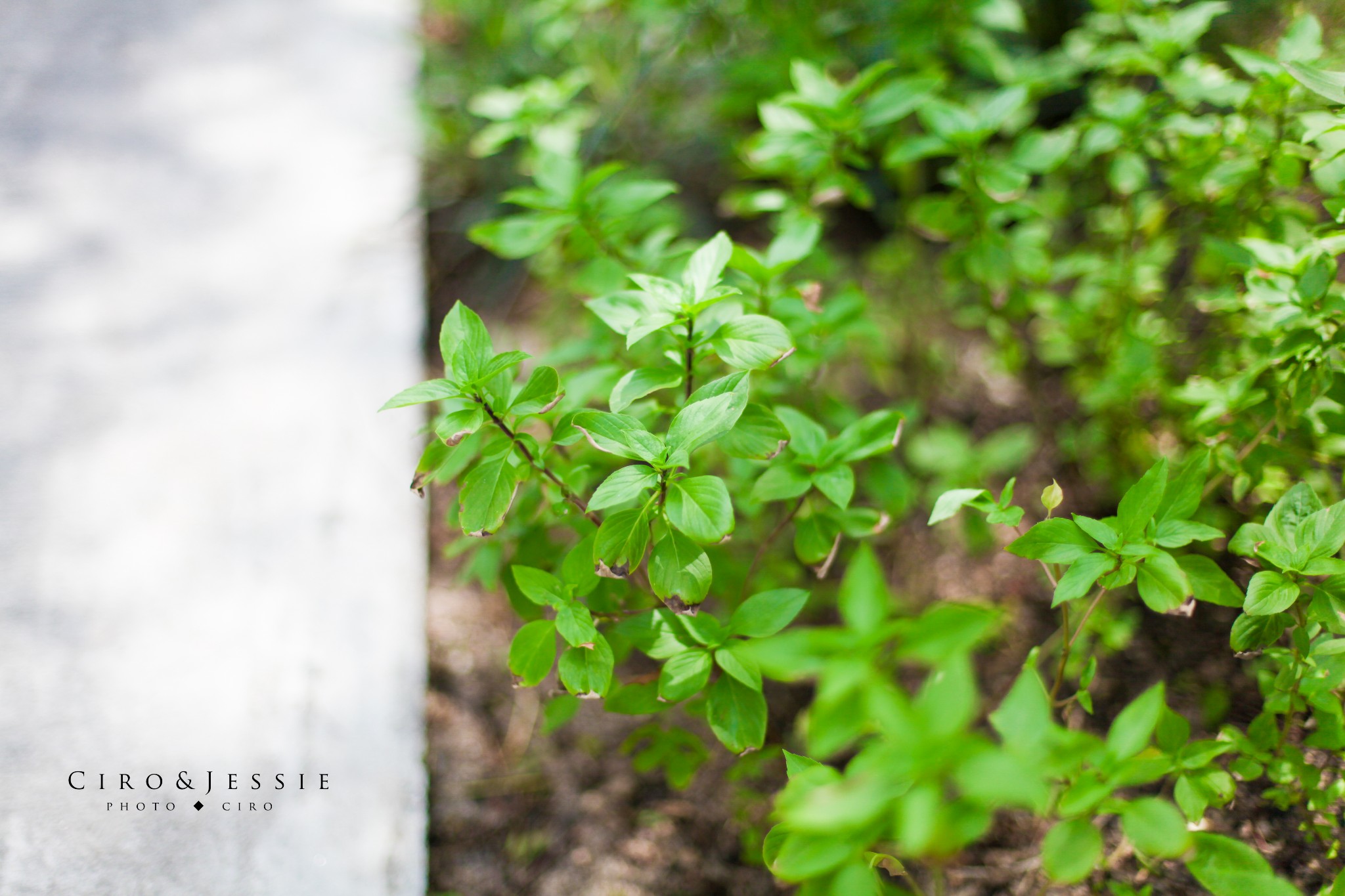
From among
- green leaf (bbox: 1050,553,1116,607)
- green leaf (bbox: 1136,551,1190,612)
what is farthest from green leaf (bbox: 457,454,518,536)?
green leaf (bbox: 1136,551,1190,612)

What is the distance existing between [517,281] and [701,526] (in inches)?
67.1

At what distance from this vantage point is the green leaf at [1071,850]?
63 cm

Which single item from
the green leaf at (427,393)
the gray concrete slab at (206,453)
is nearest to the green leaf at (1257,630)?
the green leaf at (427,393)

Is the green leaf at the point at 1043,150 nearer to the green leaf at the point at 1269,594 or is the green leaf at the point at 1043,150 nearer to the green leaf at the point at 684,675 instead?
the green leaf at the point at 1269,594

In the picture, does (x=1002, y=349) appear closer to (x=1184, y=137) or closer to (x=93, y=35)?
(x=1184, y=137)

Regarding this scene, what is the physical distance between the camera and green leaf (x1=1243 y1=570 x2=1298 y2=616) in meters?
0.80

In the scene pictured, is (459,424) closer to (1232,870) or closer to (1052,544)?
(1052,544)

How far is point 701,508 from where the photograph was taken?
0.80m

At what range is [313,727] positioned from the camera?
1224mm

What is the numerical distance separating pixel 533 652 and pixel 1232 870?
2.44ft

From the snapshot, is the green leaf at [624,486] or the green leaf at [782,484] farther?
the green leaf at [782,484]

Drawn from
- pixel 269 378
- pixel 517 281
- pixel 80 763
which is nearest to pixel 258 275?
pixel 269 378

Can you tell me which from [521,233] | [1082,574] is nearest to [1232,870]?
[1082,574]

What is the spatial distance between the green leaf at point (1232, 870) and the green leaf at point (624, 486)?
0.66 m
